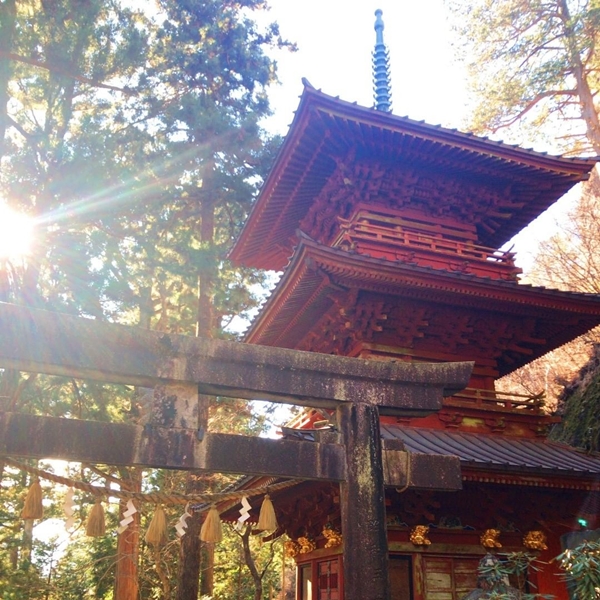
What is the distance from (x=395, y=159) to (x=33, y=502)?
303 inches

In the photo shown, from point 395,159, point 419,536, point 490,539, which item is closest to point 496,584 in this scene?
point 419,536

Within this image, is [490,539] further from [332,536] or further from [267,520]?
[267,520]

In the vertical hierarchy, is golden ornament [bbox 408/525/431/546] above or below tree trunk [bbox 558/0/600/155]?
below

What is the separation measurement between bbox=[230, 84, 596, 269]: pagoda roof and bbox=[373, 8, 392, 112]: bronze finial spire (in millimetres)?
4592

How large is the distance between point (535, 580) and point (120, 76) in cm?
1370

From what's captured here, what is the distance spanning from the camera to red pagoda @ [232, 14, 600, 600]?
7.56 m

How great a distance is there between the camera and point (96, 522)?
4.58m

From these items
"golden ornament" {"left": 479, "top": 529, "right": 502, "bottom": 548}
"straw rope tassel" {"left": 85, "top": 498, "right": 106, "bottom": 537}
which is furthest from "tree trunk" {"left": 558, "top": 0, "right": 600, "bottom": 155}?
"straw rope tassel" {"left": 85, "top": 498, "right": 106, "bottom": 537}

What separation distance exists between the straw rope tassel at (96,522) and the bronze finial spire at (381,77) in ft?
39.2

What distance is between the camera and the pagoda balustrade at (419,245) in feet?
30.8

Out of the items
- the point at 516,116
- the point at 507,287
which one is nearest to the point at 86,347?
the point at 507,287

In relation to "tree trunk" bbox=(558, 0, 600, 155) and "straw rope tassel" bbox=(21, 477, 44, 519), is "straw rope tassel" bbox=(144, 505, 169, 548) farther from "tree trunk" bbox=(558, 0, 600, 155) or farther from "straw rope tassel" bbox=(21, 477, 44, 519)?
"tree trunk" bbox=(558, 0, 600, 155)

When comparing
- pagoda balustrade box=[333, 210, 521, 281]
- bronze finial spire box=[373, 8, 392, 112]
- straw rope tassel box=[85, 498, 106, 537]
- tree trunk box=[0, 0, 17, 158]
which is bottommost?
straw rope tassel box=[85, 498, 106, 537]

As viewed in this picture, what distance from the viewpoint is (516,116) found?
19.7 m
